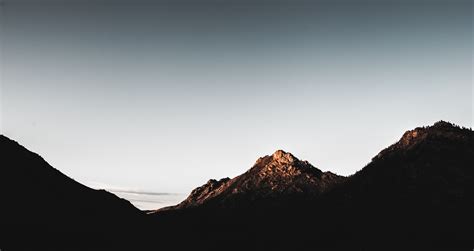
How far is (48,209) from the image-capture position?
84.2 metres

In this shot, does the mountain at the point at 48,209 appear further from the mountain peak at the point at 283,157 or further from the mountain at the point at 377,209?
the mountain peak at the point at 283,157

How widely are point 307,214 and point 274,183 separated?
1639 inches

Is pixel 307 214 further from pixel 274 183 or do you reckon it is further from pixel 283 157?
pixel 283 157

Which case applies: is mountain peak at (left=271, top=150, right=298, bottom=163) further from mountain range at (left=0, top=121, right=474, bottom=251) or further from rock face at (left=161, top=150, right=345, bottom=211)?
mountain range at (left=0, top=121, right=474, bottom=251)

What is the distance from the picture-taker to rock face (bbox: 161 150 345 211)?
142m

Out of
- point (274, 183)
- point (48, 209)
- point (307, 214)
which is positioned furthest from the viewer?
point (274, 183)

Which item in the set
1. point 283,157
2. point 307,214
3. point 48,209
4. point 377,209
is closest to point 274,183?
point 283,157

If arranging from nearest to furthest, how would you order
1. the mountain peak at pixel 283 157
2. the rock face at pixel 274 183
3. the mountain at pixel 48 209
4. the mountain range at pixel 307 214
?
the mountain at pixel 48 209
the mountain range at pixel 307 214
the rock face at pixel 274 183
the mountain peak at pixel 283 157

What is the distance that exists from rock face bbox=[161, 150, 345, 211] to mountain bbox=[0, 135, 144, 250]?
4544 cm

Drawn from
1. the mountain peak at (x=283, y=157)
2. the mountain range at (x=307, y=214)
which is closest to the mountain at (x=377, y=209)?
the mountain range at (x=307, y=214)

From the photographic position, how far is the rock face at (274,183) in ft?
464

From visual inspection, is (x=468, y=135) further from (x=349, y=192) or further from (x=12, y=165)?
(x=12, y=165)

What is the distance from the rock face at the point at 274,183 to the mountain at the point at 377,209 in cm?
68

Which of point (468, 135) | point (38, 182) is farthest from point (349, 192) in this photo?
point (38, 182)
